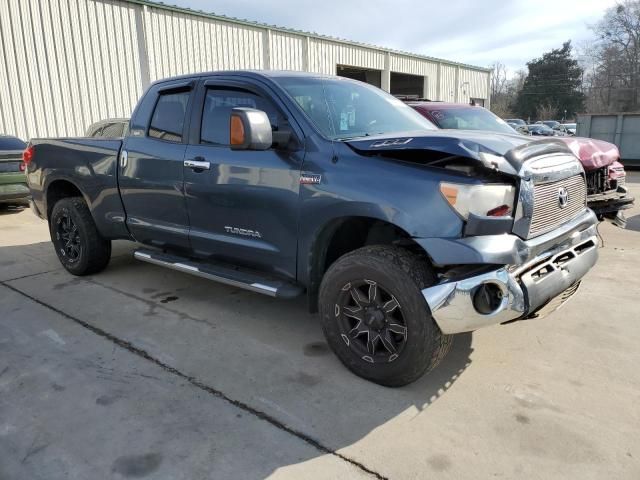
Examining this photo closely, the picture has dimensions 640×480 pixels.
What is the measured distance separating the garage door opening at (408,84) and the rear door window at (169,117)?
23.3 m

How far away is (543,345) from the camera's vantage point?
3.71 meters

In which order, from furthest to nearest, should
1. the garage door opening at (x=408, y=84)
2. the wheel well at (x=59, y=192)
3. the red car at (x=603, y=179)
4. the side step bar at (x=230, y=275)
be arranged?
the garage door opening at (x=408, y=84) → the red car at (x=603, y=179) → the wheel well at (x=59, y=192) → the side step bar at (x=230, y=275)

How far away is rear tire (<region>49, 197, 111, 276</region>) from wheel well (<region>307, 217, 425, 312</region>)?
2898mm

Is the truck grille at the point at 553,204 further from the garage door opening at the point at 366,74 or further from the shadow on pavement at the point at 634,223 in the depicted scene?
the garage door opening at the point at 366,74

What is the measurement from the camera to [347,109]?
3807 mm

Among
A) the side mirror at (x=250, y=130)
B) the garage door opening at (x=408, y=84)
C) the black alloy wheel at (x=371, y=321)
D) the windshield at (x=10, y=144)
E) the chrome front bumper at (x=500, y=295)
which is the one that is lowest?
the black alloy wheel at (x=371, y=321)

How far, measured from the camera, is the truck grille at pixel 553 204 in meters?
2.97

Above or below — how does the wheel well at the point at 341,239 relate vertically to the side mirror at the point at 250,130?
below

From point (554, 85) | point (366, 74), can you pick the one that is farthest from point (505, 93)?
point (366, 74)

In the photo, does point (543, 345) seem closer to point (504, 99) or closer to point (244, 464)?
point (244, 464)

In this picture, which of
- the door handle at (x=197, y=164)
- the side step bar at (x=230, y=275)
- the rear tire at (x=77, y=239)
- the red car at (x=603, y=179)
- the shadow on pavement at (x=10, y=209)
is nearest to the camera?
the side step bar at (x=230, y=275)

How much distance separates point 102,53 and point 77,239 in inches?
421

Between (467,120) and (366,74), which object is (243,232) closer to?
(467,120)

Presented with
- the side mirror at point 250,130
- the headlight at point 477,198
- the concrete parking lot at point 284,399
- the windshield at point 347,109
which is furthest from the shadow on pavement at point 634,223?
the side mirror at point 250,130
